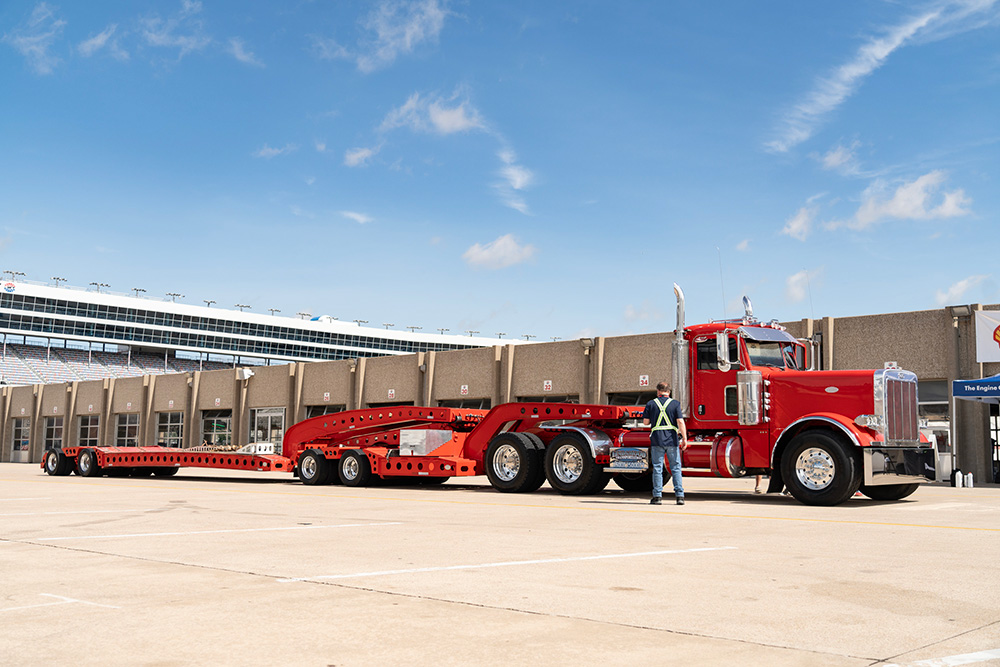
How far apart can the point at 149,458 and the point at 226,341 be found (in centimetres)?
8818

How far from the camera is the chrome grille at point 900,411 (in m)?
14.8

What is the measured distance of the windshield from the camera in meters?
16.0

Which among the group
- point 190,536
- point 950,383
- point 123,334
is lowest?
point 190,536

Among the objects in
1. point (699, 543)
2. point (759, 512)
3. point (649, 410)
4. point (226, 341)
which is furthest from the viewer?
point (226, 341)

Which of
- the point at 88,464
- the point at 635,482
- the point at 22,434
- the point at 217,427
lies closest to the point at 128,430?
the point at 217,427

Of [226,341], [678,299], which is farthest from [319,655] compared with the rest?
[226,341]

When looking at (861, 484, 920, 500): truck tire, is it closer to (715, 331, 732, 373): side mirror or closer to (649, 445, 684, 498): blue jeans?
(715, 331, 732, 373): side mirror

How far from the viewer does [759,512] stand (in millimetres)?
13297

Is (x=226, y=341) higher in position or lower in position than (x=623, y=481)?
higher

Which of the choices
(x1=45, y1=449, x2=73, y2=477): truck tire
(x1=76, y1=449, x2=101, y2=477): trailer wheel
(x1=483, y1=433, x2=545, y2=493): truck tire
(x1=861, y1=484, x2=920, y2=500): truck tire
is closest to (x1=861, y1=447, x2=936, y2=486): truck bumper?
(x1=861, y1=484, x2=920, y2=500): truck tire

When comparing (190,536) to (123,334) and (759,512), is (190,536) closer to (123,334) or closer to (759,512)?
(759,512)

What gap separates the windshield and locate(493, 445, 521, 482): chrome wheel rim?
4.94 m

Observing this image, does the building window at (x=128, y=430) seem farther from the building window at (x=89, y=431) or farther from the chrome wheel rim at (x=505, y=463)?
the chrome wheel rim at (x=505, y=463)

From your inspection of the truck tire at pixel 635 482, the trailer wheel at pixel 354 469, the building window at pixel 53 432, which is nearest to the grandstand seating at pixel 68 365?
the building window at pixel 53 432
